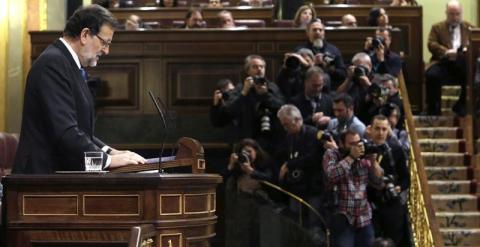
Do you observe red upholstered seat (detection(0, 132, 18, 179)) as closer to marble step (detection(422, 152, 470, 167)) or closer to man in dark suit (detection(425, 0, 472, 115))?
marble step (detection(422, 152, 470, 167))

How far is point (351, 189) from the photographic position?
26.1ft

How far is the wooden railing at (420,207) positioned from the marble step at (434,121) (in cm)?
234

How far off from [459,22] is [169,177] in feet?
30.8

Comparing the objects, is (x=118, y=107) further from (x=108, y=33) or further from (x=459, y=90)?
(x=108, y=33)

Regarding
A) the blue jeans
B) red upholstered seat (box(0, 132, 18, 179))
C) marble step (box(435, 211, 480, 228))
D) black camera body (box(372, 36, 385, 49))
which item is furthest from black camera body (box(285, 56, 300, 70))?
red upholstered seat (box(0, 132, 18, 179))

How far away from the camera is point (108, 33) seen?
15.4 feet

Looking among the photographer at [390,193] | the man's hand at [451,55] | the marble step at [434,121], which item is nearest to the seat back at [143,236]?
the photographer at [390,193]

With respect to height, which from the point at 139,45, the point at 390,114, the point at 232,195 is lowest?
the point at 232,195

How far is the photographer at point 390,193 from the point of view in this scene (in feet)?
26.9

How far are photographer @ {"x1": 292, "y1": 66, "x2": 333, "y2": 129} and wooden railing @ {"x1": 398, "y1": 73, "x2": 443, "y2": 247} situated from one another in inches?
32.0

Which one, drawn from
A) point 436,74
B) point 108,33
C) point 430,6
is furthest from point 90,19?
point 430,6

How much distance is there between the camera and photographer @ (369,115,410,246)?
26.9ft

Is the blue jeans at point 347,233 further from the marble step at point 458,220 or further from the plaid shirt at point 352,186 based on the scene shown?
the marble step at point 458,220

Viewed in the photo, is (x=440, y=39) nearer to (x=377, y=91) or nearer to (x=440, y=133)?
(x=440, y=133)
